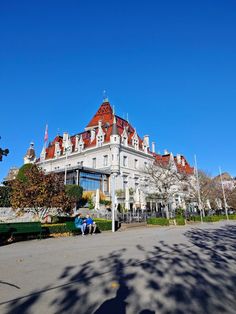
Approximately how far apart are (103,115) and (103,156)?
13.5 metres

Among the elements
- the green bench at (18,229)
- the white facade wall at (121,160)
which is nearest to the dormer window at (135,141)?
the white facade wall at (121,160)

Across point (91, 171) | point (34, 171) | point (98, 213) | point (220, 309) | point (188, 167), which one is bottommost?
point (220, 309)

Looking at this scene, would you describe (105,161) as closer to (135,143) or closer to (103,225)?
(135,143)

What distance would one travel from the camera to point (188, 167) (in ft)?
256

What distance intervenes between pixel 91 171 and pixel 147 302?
3682cm

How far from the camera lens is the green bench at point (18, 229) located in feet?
46.1

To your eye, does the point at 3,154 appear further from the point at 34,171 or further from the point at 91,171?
the point at 91,171

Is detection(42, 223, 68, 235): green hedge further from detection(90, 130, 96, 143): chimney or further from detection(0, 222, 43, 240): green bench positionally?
detection(90, 130, 96, 143): chimney

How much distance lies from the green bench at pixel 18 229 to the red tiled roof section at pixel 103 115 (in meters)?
40.6

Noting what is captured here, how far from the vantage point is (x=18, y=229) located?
1445 centimetres

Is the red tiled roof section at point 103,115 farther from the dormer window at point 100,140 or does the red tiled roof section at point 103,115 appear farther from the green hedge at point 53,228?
the green hedge at point 53,228

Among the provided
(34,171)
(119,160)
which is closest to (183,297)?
(34,171)

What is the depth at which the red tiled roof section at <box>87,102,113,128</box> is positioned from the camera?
2185 inches

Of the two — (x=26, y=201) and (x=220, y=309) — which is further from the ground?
(x=26, y=201)
